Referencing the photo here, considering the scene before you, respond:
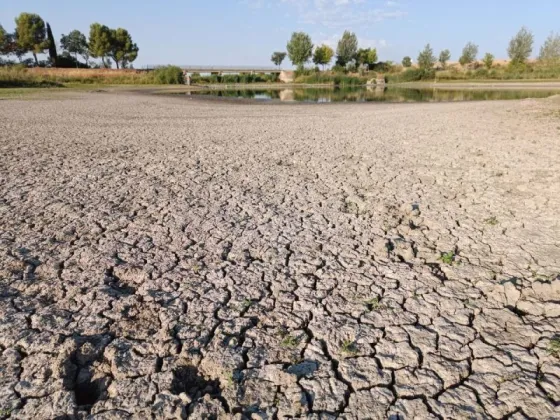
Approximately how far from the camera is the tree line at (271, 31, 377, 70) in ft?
244

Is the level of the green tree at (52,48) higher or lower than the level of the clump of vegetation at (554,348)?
higher

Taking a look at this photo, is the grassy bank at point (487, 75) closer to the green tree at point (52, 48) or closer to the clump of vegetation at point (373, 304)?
the green tree at point (52, 48)

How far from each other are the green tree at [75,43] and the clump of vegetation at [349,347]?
276 ft

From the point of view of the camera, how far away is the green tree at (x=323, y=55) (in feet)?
272

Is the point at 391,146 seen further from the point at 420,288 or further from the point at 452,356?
the point at 452,356

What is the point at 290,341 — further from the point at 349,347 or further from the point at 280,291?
the point at 280,291

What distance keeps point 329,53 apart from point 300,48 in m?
11.5

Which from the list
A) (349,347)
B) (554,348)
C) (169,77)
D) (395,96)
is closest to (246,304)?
(349,347)

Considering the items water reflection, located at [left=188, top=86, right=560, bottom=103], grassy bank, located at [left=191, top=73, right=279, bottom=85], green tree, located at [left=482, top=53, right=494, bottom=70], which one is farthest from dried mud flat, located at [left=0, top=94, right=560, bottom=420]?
green tree, located at [left=482, top=53, right=494, bottom=70]

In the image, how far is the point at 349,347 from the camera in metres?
2.34

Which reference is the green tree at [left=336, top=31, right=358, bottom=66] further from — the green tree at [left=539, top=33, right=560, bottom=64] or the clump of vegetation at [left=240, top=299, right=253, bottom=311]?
the clump of vegetation at [left=240, top=299, right=253, bottom=311]

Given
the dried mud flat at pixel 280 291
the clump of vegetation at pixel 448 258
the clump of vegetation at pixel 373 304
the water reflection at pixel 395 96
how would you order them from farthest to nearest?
the water reflection at pixel 395 96
the clump of vegetation at pixel 448 258
the clump of vegetation at pixel 373 304
the dried mud flat at pixel 280 291

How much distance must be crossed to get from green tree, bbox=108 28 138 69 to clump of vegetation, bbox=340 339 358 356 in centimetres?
7468

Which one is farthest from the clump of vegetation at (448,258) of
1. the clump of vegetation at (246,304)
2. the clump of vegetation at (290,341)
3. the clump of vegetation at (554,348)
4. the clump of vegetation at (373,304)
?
the clump of vegetation at (246,304)
